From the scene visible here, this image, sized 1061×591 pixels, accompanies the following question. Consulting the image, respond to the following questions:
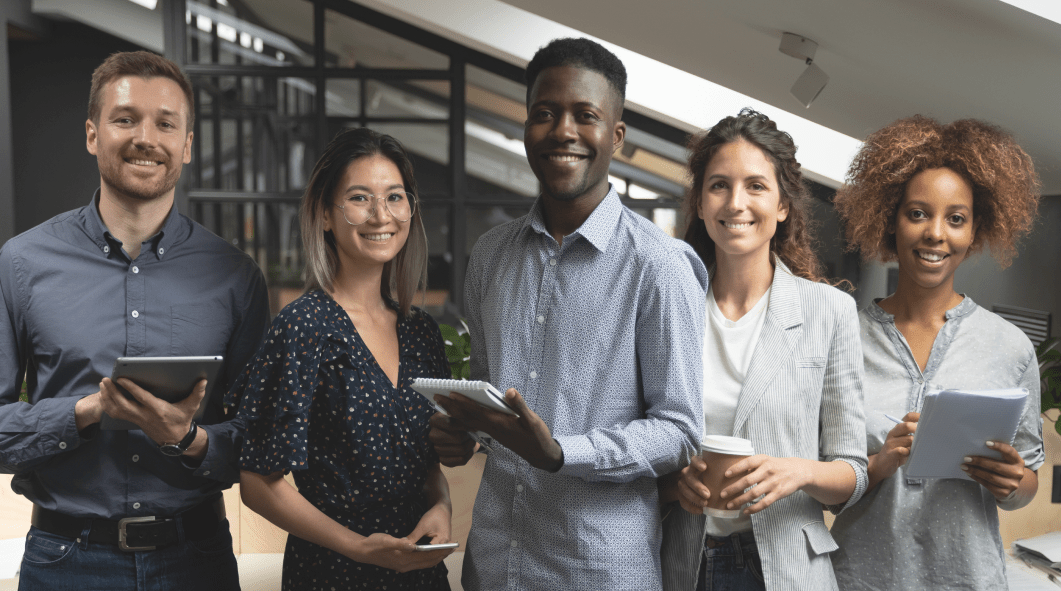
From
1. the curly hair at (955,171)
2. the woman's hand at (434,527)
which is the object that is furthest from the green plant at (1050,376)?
the woman's hand at (434,527)

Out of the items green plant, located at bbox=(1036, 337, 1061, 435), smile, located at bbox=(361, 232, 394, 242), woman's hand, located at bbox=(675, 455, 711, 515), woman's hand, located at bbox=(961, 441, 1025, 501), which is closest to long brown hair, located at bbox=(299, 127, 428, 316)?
smile, located at bbox=(361, 232, 394, 242)

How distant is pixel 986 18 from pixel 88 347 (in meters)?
2.63

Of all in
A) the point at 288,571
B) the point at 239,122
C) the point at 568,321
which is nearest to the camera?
the point at 568,321

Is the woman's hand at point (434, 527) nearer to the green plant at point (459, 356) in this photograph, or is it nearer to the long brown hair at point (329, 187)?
the long brown hair at point (329, 187)

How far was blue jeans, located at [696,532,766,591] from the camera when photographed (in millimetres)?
1616

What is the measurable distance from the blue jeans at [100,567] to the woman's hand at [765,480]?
1.23 meters

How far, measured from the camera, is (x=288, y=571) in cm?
165

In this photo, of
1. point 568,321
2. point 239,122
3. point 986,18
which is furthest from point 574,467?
point 239,122

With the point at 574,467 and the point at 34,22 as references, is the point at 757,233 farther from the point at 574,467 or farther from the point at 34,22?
the point at 34,22

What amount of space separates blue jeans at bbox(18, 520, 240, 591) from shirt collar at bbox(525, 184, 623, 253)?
3.59ft

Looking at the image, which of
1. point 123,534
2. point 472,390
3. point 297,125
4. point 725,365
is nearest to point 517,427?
point 472,390

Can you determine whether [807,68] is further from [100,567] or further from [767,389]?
[100,567]

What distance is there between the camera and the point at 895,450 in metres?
1.73

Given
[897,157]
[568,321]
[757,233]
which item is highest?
[897,157]
